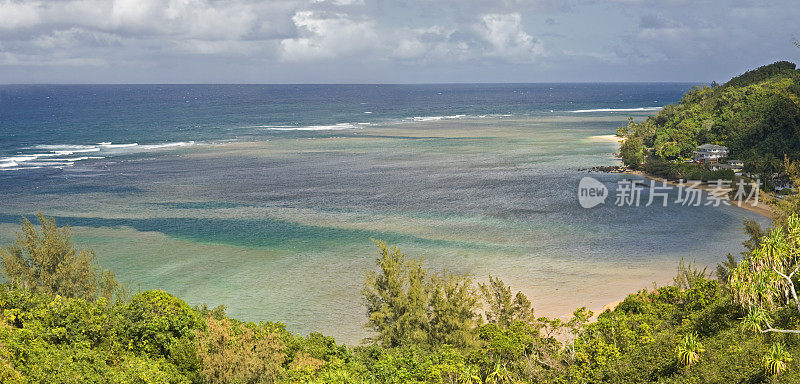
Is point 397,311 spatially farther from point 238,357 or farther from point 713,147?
point 713,147

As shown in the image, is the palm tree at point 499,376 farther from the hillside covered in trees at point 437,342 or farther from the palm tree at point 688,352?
the palm tree at point 688,352

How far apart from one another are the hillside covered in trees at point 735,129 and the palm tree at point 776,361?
5926cm

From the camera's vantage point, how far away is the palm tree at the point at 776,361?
44.7 ft

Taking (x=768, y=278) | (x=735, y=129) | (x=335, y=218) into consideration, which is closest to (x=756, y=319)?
(x=768, y=278)

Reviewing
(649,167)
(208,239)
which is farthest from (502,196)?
(208,239)

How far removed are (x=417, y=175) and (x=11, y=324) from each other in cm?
5649

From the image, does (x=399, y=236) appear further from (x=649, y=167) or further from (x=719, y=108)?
(x=719, y=108)

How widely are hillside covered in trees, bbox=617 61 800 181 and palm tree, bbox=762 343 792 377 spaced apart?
59.3m

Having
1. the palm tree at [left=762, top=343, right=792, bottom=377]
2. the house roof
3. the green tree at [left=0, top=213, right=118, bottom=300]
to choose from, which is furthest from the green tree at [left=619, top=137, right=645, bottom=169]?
the palm tree at [left=762, top=343, right=792, bottom=377]

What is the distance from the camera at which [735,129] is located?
8112 cm

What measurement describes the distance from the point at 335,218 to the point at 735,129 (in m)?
59.9

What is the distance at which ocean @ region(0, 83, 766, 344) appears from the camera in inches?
1524

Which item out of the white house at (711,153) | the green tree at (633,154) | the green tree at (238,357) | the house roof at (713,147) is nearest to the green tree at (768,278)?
the green tree at (238,357)

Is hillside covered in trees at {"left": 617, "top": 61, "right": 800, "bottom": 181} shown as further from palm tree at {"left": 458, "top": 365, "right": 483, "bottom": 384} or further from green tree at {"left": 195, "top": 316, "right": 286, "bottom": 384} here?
green tree at {"left": 195, "top": 316, "right": 286, "bottom": 384}
